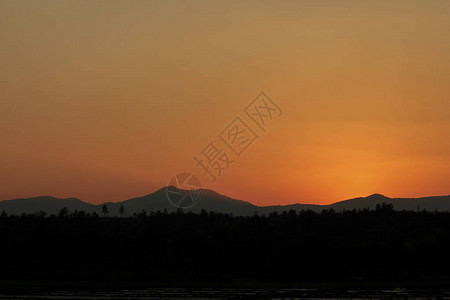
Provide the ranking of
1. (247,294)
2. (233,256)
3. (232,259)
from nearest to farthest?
(247,294) → (232,259) → (233,256)

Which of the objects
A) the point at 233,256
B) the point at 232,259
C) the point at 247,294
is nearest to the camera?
the point at 247,294

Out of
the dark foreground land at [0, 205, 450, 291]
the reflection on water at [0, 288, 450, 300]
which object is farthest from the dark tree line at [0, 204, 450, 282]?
the reflection on water at [0, 288, 450, 300]

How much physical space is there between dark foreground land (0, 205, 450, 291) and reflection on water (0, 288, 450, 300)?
35.5ft

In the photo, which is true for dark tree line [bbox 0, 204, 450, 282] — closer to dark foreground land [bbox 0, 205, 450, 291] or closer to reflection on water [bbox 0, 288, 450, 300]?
dark foreground land [bbox 0, 205, 450, 291]

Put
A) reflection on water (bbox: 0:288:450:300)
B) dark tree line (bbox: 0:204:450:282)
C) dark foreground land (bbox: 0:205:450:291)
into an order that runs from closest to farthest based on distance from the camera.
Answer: reflection on water (bbox: 0:288:450:300)
dark foreground land (bbox: 0:205:450:291)
dark tree line (bbox: 0:204:450:282)

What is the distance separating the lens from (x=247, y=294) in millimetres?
76812

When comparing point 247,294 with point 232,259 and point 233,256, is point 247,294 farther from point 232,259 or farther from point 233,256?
point 233,256

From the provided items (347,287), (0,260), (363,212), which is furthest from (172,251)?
(363,212)

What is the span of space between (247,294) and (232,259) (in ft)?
162

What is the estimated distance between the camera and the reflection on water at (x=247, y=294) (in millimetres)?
71750

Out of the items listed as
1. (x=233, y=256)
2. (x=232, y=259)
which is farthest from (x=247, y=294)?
(x=233, y=256)

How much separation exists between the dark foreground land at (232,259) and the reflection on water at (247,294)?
10820 millimetres

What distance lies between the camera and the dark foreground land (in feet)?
349

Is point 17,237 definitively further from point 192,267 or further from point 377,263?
point 377,263
